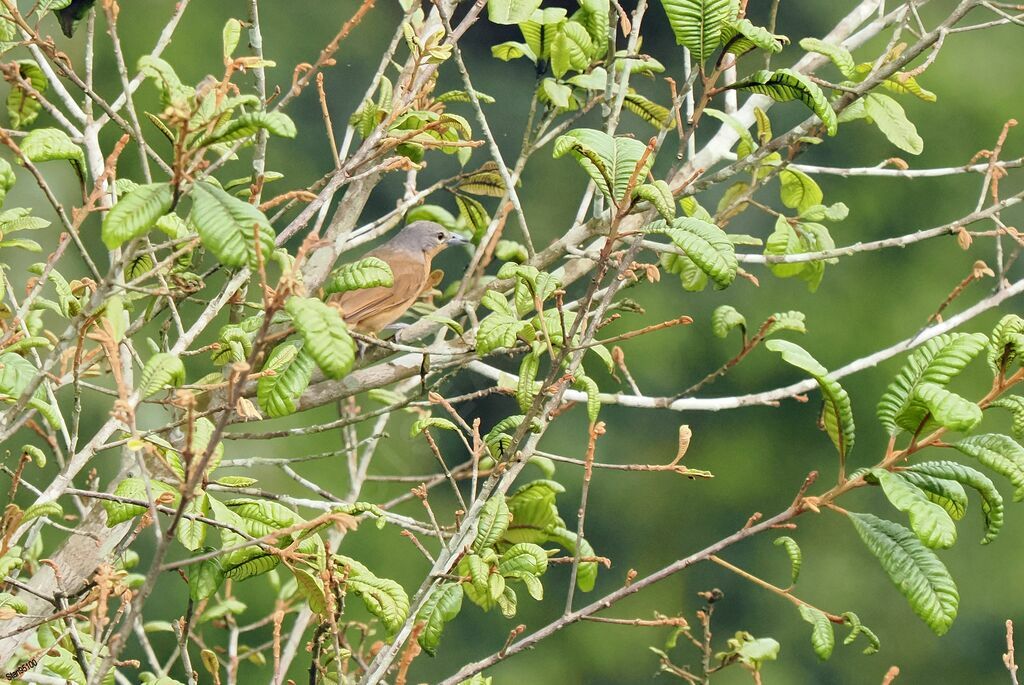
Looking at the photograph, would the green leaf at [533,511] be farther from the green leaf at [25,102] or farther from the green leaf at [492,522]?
the green leaf at [25,102]

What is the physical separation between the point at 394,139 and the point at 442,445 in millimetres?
5789

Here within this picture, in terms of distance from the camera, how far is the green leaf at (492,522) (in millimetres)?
2025

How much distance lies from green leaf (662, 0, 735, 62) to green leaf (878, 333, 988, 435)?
599 millimetres

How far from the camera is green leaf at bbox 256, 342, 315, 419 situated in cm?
167

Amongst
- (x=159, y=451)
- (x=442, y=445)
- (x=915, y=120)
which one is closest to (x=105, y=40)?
(x=442, y=445)

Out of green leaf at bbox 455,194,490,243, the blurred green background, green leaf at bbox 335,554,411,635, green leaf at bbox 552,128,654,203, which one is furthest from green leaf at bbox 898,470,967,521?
the blurred green background

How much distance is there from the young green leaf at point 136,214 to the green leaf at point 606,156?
0.67 metres

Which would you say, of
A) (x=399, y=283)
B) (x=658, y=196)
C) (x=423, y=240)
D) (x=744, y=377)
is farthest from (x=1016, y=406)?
(x=744, y=377)

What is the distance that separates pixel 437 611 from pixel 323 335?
2.22 ft

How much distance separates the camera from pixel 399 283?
157 inches

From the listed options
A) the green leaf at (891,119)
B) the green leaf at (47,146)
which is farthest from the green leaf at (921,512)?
the green leaf at (47,146)

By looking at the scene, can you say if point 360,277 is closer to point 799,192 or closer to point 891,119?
point 891,119

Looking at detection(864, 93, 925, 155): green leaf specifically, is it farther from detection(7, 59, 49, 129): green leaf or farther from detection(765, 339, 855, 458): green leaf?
detection(7, 59, 49, 129): green leaf

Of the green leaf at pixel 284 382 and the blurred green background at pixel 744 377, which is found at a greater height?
the green leaf at pixel 284 382
